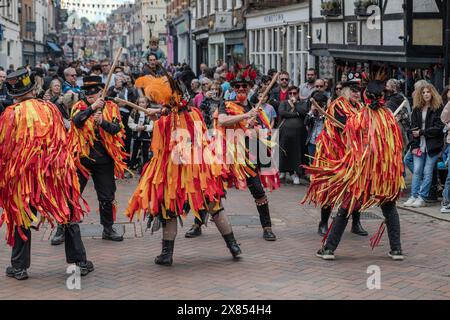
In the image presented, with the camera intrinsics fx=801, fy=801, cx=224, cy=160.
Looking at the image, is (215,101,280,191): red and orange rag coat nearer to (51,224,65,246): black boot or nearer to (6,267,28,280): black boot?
(51,224,65,246): black boot

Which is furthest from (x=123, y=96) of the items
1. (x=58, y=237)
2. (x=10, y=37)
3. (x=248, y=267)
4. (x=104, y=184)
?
(x=10, y=37)

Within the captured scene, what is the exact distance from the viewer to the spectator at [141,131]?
46.2ft

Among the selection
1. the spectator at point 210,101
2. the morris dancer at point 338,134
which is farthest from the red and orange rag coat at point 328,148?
the spectator at point 210,101

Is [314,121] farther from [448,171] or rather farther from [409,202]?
[448,171]

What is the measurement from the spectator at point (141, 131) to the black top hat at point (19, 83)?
6514 mm

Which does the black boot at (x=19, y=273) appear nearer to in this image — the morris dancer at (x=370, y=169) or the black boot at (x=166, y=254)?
the black boot at (x=166, y=254)

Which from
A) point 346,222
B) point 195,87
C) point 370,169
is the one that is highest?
point 195,87

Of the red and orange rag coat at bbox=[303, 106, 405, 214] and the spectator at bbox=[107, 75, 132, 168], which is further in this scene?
the spectator at bbox=[107, 75, 132, 168]

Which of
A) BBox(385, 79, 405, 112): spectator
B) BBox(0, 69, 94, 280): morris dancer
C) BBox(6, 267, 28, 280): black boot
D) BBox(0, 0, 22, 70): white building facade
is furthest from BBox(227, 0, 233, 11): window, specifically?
BBox(6, 267, 28, 280): black boot

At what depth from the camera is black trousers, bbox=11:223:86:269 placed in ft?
23.5

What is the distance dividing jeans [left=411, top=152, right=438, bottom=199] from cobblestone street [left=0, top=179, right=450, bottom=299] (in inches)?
31.6

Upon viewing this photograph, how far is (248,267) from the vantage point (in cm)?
763

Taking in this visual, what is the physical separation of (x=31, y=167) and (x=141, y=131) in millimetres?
7408

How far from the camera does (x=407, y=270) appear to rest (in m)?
7.45
